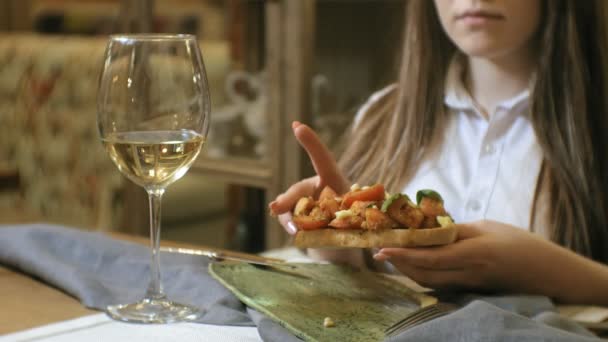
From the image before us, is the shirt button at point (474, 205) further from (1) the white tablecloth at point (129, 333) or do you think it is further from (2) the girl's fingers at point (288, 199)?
(1) the white tablecloth at point (129, 333)

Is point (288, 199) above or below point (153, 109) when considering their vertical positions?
below

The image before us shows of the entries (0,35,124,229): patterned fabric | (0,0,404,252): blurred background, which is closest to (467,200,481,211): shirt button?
(0,0,404,252): blurred background

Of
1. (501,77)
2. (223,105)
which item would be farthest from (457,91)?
(223,105)

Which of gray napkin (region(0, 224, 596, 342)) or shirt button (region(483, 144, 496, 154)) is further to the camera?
shirt button (region(483, 144, 496, 154))

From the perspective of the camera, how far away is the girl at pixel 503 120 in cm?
133

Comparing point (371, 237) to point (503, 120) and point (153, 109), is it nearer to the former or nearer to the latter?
point (153, 109)

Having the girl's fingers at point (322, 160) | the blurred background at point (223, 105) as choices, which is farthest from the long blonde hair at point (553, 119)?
the girl's fingers at point (322, 160)

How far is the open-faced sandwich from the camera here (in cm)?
84

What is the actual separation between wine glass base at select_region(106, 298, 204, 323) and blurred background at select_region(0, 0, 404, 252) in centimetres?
68

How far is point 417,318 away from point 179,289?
0.90 feet

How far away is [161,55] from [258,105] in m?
1.47

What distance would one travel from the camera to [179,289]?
91cm

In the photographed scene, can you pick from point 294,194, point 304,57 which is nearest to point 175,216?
point 304,57

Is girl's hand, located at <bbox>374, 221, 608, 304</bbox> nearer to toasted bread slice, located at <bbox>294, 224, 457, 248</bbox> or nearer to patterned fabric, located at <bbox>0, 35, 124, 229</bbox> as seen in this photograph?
toasted bread slice, located at <bbox>294, 224, 457, 248</bbox>
